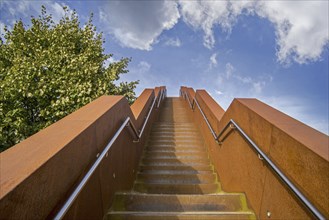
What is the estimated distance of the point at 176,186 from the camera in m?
4.32

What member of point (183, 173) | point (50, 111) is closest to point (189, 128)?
point (183, 173)

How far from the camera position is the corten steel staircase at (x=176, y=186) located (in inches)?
115

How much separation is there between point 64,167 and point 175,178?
10.0ft

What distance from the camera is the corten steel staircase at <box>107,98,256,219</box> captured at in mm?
2921

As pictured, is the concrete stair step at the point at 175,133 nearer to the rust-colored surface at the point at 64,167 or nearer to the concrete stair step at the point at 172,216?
the rust-colored surface at the point at 64,167

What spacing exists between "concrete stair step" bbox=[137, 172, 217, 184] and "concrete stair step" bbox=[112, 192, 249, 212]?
133 centimetres

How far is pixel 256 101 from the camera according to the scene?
356 centimetres

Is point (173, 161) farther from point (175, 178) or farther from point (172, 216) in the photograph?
point (172, 216)

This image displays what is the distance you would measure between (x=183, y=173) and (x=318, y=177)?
3.16 meters

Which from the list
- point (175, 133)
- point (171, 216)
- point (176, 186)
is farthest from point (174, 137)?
point (171, 216)

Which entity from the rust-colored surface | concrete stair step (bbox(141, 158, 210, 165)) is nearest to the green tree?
concrete stair step (bbox(141, 158, 210, 165))

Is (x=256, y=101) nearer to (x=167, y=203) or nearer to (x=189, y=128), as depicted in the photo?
(x=167, y=203)

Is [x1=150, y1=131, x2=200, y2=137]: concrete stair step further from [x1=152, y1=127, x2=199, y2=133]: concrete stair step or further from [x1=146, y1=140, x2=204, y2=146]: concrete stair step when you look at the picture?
[x1=146, y1=140, x2=204, y2=146]: concrete stair step

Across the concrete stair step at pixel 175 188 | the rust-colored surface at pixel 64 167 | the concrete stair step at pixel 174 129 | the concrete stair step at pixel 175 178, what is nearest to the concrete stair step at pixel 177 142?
the concrete stair step at pixel 174 129
